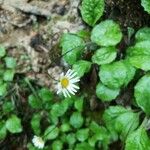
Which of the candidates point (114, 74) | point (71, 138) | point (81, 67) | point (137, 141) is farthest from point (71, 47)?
point (137, 141)

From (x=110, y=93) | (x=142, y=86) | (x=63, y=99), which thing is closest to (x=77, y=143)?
(x=63, y=99)

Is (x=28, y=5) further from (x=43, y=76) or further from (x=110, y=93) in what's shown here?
(x=110, y=93)

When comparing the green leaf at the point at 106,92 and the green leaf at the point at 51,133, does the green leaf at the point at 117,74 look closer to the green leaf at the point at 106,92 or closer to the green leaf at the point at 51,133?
the green leaf at the point at 106,92

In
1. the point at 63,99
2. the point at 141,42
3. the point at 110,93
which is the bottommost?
the point at 63,99

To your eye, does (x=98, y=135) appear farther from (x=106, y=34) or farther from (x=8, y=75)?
(x=8, y=75)

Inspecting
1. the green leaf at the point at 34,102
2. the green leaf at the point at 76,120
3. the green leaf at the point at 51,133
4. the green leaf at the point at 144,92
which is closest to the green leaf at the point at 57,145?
the green leaf at the point at 51,133

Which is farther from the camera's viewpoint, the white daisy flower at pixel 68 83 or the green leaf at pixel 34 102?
the green leaf at pixel 34 102

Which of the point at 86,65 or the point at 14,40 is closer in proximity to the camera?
the point at 86,65
